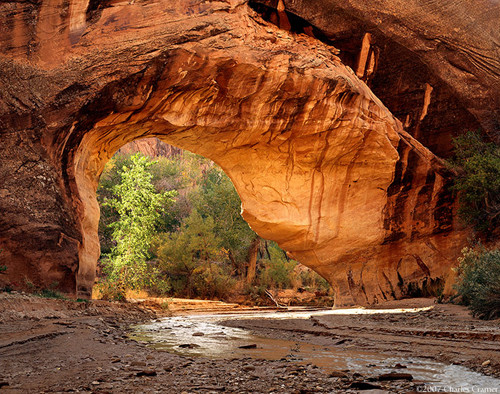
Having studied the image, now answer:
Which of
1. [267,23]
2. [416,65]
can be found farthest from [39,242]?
[416,65]

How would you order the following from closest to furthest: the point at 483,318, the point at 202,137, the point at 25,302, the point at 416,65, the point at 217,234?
1. the point at 483,318
2. the point at 25,302
3. the point at 202,137
4. the point at 416,65
5. the point at 217,234

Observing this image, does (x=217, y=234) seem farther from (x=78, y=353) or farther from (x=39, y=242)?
(x=78, y=353)

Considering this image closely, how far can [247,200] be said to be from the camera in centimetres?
1377

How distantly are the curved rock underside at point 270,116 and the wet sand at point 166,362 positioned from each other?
11.9ft

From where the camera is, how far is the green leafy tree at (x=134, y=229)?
15453 mm

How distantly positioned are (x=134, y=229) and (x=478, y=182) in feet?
40.3

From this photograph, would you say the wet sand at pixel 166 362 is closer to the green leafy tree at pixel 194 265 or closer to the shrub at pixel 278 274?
the green leafy tree at pixel 194 265

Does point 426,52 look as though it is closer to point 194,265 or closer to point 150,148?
point 194,265

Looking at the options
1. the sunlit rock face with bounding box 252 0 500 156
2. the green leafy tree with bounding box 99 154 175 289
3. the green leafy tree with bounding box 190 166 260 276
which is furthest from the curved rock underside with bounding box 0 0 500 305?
the green leafy tree with bounding box 190 166 260 276

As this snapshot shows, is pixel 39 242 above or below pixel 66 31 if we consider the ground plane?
below

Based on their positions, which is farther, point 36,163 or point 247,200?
point 247,200

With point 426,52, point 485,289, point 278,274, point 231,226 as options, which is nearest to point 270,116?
point 426,52

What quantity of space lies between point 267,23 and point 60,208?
7.29 m

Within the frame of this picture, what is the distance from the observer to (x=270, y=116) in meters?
11.8
